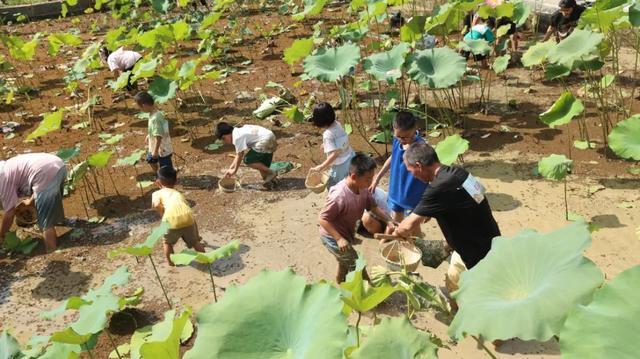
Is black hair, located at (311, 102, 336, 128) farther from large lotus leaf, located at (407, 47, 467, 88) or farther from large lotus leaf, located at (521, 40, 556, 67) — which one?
large lotus leaf, located at (521, 40, 556, 67)

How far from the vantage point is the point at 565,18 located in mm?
8250

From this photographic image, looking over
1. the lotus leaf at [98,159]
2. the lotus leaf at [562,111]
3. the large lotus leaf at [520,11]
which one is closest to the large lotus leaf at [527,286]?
the lotus leaf at [562,111]

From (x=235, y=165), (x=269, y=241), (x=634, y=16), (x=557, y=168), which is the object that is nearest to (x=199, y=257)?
(x=269, y=241)

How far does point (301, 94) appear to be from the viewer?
26.8 feet

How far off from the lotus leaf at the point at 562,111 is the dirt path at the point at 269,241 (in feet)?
1.91

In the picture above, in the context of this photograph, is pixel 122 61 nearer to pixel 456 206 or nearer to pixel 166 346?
pixel 456 206

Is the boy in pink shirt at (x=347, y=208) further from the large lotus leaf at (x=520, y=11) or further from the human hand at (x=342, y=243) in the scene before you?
the large lotus leaf at (x=520, y=11)

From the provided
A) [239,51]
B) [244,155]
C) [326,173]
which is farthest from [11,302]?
[239,51]

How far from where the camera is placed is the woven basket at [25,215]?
536 centimetres

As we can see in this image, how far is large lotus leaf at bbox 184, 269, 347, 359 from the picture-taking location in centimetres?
204

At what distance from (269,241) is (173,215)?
3.15ft

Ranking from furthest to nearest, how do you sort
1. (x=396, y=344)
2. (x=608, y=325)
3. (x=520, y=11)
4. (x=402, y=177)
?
(x=520, y=11) < (x=402, y=177) < (x=396, y=344) < (x=608, y=325)

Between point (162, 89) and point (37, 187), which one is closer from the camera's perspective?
point (37, 187)

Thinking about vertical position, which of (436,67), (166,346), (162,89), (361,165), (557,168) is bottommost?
(557,168)
